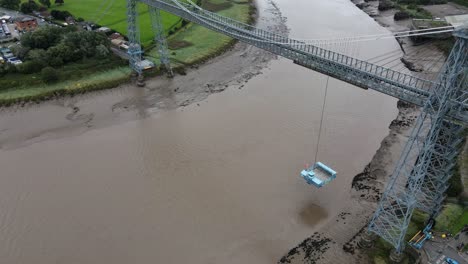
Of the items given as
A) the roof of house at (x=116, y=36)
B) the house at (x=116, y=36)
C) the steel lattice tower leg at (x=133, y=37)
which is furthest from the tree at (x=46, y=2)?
the steel lattice tower leg at (x=133, y=37)

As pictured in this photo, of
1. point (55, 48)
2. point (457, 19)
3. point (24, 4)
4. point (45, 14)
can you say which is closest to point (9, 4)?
point (24, 4)

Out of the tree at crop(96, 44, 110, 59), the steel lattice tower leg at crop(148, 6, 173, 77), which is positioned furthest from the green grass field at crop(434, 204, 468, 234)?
the tree at crop(96, 44, 110, 59)

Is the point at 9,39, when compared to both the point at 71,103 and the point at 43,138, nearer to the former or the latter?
the point at 71,103

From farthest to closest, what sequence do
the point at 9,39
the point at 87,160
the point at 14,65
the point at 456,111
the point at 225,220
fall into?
the point at 9,39 < the point at 14,65 < the point at 87,160 < the point at 225,220 < the point at 456,111

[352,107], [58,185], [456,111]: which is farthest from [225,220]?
[352,107]

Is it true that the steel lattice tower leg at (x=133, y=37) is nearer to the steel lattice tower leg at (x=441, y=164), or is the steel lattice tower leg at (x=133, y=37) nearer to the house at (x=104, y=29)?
the house at (x=104, y=29)

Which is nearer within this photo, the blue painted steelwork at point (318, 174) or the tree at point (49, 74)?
the blue painted steelwork at point (318, 174)
